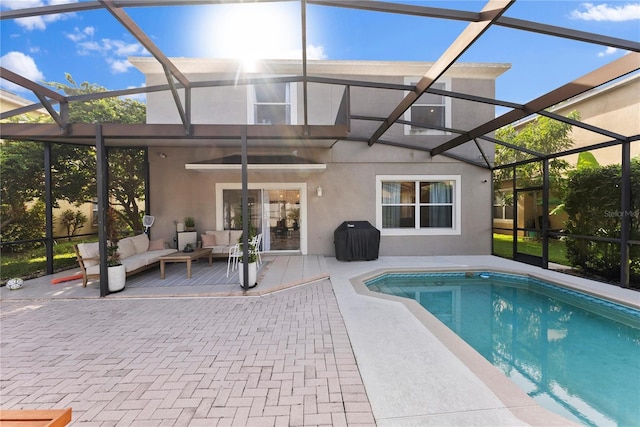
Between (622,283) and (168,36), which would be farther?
(168,36)

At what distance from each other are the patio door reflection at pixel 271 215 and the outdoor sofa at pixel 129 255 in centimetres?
243

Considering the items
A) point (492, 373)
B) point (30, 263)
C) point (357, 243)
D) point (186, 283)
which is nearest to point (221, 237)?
point (186, 283)

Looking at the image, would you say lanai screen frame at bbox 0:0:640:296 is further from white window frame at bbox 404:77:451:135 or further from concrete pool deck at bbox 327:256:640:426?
concrete pool deck at bbox 327:256:640:426

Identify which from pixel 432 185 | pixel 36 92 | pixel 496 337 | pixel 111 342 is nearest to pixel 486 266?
pixel 432 185

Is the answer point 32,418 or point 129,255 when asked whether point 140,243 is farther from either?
point 32,418

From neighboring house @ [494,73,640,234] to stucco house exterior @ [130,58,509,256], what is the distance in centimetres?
260

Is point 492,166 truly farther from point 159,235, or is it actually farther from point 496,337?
point 159,235

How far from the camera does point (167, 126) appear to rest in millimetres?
6629

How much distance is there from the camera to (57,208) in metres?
12.3

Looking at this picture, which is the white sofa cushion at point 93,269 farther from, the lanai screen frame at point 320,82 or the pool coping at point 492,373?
the pool coping at point 492,373

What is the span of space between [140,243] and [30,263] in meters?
4.57

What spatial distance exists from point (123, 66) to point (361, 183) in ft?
31.9

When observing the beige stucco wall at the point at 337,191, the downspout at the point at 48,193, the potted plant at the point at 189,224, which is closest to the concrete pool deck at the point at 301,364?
the downspout at the point at 48,193

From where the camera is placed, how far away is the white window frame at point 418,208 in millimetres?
10359
